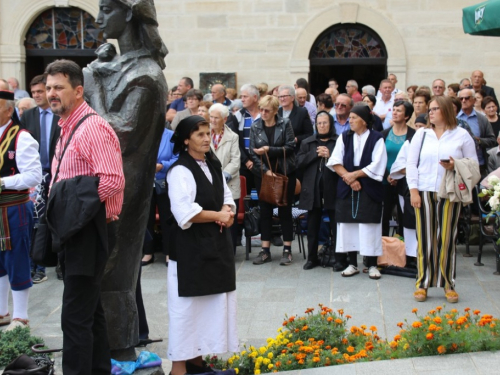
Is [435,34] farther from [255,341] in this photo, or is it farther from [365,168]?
[255,341]

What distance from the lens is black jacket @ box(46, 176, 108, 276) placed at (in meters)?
4.91

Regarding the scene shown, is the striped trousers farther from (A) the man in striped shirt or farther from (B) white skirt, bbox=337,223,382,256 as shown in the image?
(A) the man in striped shirt

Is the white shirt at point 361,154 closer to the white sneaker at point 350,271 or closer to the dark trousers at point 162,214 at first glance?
the white sneaker at point 350,271

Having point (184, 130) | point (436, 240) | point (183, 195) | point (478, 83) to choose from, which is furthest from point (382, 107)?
point (183, 195)

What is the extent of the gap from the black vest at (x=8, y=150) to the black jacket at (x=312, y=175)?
148 inches

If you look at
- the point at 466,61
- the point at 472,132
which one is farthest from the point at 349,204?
the point at 466,61

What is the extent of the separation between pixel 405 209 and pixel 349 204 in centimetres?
68

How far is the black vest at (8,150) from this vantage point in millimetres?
7469

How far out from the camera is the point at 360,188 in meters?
9.41

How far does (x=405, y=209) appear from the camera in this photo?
9602mm

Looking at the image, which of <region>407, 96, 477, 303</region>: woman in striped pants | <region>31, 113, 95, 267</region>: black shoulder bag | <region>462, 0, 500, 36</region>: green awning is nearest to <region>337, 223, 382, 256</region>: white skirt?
<region>407, 96, 477, 303</region>: woman in striped pants

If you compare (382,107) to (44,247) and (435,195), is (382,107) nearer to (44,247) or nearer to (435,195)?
(435,195)

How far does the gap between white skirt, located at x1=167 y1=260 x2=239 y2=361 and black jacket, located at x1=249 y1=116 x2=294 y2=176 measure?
14.0 feet

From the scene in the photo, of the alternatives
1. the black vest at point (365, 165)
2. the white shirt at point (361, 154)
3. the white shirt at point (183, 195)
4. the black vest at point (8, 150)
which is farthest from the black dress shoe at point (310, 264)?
the white shirt at point (183, 195)
